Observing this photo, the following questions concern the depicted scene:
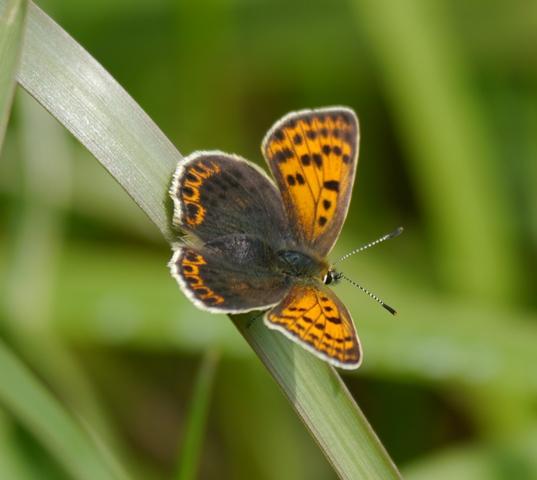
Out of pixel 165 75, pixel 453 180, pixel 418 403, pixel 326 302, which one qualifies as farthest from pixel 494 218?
pixel 326 302

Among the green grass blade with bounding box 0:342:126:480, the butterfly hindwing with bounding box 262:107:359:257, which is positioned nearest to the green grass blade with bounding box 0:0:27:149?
the green grass blade with bounding box 0:342:126:480

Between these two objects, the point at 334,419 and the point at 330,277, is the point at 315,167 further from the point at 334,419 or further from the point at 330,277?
the point at 334,419

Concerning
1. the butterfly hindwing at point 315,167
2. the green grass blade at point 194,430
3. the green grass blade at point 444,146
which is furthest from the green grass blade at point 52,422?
the green grass blade at point 444,146

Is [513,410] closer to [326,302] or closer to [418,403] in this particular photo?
[418,403]

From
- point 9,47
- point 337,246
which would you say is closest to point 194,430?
point 9,47

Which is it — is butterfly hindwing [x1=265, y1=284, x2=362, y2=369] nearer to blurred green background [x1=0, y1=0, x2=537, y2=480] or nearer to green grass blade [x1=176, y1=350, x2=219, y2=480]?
green grass blade [x1=176, y1=350, x2=219, y2=480]

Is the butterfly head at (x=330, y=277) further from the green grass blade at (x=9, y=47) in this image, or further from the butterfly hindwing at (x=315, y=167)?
the green grass blade at (x=9, y=47)
